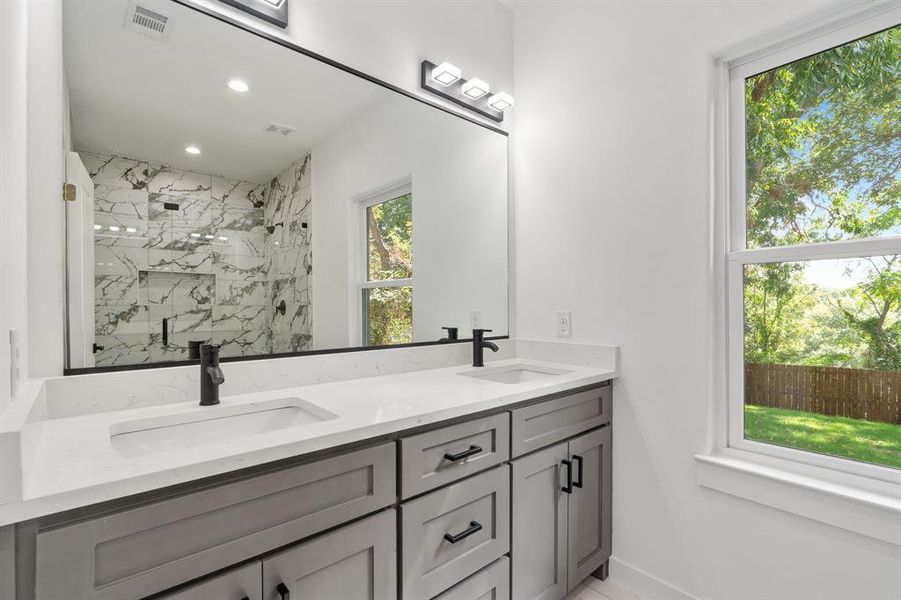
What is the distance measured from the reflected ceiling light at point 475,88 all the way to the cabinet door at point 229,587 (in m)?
2.00

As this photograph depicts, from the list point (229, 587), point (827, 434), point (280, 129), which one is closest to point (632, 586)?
point (827, 434)

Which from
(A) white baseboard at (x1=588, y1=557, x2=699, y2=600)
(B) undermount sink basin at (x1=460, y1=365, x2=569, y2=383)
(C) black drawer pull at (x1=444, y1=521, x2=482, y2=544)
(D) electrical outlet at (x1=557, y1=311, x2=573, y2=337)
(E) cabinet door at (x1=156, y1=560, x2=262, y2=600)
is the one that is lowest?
(A) white baseboard at (x1=588, y1=557, x2=699, y2=600)

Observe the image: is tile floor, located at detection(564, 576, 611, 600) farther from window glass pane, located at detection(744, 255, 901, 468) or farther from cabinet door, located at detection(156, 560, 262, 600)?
cabinet door, located at detection(156, 560, 262, 600)

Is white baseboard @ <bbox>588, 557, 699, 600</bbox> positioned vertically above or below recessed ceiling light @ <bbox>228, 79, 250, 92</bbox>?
below

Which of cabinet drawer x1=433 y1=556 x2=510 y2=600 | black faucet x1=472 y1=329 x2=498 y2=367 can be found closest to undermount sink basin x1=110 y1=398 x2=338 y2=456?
cabinet drawer x1=433 y1=556 x2=510 y2=600

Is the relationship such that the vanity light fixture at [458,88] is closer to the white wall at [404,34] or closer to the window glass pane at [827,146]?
the white wall at [404,34]

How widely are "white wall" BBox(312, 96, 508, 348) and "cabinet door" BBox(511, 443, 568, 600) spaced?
74 centimetres

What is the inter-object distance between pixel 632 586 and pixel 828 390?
1066mm

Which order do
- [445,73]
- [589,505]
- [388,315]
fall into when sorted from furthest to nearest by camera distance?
[445,73] < [388,315] < [589,505]

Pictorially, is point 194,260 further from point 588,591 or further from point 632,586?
point 632,586

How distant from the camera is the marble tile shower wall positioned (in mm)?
1226

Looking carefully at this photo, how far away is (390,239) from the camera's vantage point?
1.87 m

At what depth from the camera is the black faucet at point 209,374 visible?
48.9 inches

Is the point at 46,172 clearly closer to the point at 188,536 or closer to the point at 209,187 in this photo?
the point at 209,187
